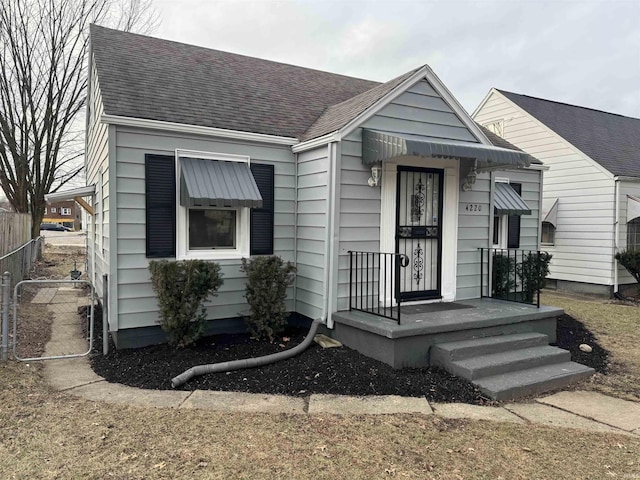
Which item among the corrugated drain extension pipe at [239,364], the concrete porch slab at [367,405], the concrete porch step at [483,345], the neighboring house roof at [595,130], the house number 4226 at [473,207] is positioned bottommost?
the concrete porch slab at [367,405]

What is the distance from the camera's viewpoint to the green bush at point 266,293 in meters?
5.66

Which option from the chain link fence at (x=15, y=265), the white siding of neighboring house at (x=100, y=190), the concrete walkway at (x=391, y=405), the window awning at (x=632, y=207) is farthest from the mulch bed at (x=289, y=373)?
the window awning at (x=632, y=207)

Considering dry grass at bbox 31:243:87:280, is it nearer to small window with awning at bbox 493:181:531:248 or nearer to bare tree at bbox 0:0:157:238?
bare tree at bbox 0:0:157:238

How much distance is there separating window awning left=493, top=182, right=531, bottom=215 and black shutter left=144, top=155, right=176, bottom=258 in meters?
5.60

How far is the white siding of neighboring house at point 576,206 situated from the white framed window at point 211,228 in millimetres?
9624

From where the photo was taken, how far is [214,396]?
415 cm

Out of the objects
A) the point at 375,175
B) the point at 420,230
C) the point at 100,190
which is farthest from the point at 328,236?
the point at 100,190

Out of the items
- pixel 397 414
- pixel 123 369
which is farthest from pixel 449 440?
pixel 123 369

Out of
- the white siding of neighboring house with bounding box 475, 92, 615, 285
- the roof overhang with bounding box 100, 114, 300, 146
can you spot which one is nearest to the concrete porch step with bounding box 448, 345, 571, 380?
the roof overhang with bounding box 100, 114, 300, 146

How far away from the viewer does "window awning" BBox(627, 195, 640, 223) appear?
10930 mm

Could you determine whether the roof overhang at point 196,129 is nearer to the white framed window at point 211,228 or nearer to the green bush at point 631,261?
the white framed window at point 211,228

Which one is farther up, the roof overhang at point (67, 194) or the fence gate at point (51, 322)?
the roof overhang at point (67, 194)

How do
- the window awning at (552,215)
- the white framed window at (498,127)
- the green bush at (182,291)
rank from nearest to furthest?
the green bush at (182,291) → the window awning at (552,215) → the white framed window at (498,127)

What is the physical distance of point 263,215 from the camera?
622 centimetres
